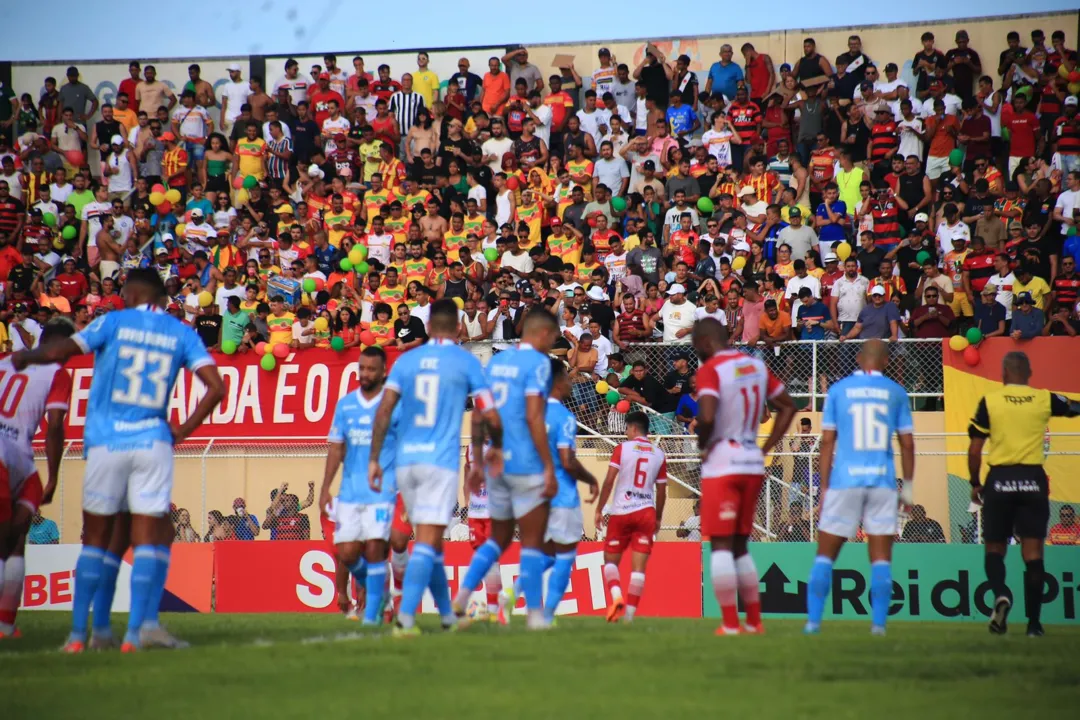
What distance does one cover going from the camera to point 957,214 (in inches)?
890

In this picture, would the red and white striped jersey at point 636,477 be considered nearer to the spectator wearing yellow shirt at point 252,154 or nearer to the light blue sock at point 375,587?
the light blue sock at point 375,587

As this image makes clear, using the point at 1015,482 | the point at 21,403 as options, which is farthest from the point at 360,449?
the point at 1015,482

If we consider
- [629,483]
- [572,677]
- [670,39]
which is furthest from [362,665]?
[670,39]

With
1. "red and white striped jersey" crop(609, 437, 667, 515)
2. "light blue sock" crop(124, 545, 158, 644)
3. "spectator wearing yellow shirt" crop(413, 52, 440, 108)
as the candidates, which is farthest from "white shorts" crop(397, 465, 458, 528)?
"spectator wearing yellow shirt" crop(413, 52, 440, 108)

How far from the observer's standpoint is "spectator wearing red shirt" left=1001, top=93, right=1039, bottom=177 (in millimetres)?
23672

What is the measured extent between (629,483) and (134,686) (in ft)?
27.6

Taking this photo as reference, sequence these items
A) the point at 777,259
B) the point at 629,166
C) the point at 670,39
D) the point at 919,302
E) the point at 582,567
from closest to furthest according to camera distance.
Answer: the point at 582,567, the point at 919,302, the point at 777,259, the point at 629,166, the point at 670,39

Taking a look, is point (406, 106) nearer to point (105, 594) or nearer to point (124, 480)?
point (105, 594)

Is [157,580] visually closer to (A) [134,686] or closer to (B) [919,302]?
(A) [134,686]

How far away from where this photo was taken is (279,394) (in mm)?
23141

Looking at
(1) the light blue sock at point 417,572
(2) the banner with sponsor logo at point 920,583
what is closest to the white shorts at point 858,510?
(1) the light blue sock at point 417,572

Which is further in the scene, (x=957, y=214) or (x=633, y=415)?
(x=957, y=214)

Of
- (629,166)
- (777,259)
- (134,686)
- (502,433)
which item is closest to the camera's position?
(134,686)

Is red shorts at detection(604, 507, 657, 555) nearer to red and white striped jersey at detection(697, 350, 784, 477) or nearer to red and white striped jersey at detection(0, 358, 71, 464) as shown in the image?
red and white striped jersey at detection(697, 350, 784, 477)
